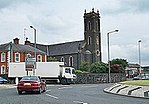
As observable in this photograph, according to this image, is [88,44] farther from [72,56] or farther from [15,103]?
[15,103]

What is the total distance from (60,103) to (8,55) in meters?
56.0

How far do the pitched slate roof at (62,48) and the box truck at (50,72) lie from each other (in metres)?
48.5

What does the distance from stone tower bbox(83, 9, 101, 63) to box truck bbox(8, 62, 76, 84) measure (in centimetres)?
4906

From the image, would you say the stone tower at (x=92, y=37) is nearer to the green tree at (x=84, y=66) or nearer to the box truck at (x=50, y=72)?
the green tree at (x=84, y=66)

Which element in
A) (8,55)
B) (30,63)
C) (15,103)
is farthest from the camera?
(8,55)

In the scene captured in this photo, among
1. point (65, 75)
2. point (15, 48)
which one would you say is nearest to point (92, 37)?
point (15, 48)

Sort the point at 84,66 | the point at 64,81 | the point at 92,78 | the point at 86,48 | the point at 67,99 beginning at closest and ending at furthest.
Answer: the point at 67,99, the point at 64,81, the point at 92,78, the point at 84,66, the point at 86,48

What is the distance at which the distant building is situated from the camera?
10544cm

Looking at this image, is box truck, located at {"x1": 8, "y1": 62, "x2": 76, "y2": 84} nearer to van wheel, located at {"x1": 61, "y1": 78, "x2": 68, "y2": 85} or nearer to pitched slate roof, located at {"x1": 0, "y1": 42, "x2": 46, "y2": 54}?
van wheel, located at {"x1": 61, "y1": 78, "x2": 68, "y2": 85}

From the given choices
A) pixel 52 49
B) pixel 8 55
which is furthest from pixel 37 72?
pixel 52 49

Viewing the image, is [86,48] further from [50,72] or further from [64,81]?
[64,81]

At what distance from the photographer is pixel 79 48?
104875 millimetres

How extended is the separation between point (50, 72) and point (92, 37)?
5419 centimetres

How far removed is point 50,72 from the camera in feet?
183
